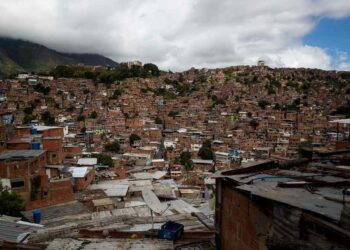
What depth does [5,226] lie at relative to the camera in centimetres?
1135

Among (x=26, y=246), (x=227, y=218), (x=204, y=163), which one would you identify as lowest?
(x=204, y=163)

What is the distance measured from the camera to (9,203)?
15.7 metres

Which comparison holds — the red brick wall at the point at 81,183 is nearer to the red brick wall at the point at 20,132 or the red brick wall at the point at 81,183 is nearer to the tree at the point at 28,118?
the red brick wall at the point at 20,132

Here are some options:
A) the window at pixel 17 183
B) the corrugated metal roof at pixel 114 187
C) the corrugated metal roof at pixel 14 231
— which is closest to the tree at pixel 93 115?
the corrugated metal roof at pixel 114 187

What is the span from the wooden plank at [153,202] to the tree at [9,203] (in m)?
6.04

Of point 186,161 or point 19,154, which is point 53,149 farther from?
point 186,161

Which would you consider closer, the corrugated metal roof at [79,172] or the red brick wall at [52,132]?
the corrugated metal roof at [79,172]

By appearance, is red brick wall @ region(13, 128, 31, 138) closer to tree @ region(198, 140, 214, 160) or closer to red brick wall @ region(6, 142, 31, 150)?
red brick wall @ region(6, 142, 31, 150)

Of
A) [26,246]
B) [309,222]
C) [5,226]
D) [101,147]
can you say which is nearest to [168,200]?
[5,226]

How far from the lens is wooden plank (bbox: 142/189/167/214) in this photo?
54.1 feet

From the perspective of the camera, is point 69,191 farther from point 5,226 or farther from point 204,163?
point 204,163

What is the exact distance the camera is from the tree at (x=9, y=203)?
610 inches

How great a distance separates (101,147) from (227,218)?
43519 mm

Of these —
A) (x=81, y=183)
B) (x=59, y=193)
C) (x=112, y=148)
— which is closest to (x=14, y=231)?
(x=59, y=193)
